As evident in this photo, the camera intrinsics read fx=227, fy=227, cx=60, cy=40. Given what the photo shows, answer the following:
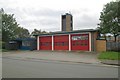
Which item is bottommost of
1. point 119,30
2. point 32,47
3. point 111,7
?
point 32,47

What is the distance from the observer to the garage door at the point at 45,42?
51294mm

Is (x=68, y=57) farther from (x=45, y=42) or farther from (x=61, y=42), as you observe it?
(x=45, y=42)

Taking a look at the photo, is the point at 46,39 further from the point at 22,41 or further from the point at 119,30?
the point at 119,30

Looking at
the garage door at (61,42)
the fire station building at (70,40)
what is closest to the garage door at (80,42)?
the fire station building at (70,40)

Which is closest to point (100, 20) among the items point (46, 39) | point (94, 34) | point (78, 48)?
point (94, 34)

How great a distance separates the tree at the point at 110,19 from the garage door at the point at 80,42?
423cm

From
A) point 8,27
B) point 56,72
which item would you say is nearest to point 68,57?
point 56,72

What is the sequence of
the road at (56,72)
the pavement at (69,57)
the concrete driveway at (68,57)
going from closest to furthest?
the road at (56,72), the pavement at (69,57), the concrete driveway at (68,57)

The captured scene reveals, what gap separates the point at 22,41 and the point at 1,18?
12.0 m

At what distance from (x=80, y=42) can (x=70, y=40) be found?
2524 mm

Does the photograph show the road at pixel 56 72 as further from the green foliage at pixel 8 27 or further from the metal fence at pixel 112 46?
the green foliage at pixel 8 27

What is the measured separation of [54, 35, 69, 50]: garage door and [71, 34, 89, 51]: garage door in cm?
163

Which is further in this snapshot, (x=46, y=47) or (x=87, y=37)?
(x=46, y=47)

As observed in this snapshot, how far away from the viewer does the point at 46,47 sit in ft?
169
